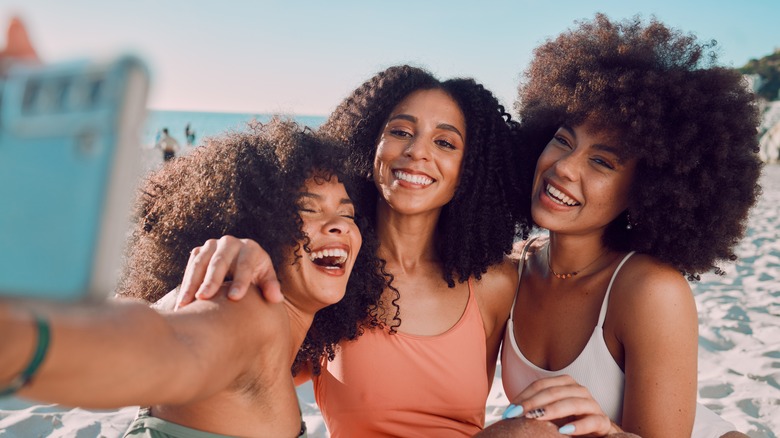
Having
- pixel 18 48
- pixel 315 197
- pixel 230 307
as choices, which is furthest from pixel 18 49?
pixel 315 197

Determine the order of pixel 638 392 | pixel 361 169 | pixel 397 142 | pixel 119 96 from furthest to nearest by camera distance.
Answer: pixel 361 169 < pixel 397 142 < pixel 638 392 < pixel 119 96

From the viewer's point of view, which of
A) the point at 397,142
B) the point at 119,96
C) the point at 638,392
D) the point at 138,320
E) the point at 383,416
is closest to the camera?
the point at 119,96

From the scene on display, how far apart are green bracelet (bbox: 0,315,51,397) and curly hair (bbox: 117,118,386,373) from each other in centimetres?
150

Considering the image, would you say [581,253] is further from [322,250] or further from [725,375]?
[725,375]

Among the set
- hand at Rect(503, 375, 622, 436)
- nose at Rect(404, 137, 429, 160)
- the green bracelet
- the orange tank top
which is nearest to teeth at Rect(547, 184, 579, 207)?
nose at Rect(404, 137, 429, 160)

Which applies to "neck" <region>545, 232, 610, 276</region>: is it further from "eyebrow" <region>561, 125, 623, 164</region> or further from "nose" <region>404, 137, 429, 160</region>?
"nose" <region>404, 137, 429, 160</region>

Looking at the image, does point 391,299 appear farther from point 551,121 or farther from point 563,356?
point 551,121

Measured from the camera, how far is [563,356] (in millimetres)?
2844

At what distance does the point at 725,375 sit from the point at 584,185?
2363mm

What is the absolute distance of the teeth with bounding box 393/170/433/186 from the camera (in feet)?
9.66

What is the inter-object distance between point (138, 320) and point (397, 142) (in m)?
2.17

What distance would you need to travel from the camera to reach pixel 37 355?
2.41 feet

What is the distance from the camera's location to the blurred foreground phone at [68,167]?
523mm

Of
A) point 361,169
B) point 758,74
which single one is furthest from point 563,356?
point 758,74
